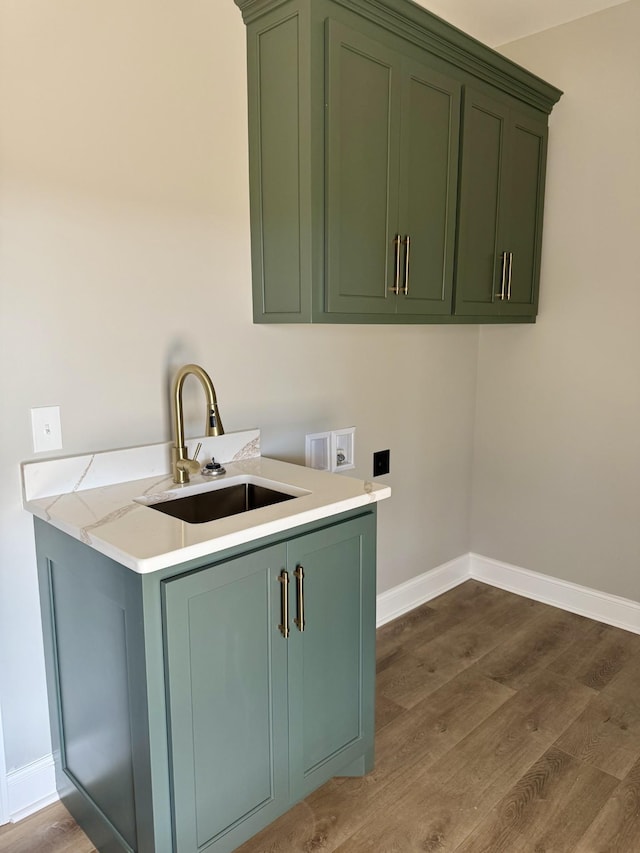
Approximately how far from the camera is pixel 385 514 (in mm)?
2668

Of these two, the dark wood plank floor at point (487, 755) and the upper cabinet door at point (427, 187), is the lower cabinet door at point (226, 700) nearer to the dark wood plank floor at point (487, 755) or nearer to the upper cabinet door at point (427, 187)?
the dark wood plank floor at point (487, 755)

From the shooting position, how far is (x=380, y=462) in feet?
8.52

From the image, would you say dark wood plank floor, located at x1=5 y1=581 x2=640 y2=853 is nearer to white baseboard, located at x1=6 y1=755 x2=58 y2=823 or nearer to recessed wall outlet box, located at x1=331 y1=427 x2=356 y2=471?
white baseboard, located at x1=6 y1=755 x2=58 y2=823

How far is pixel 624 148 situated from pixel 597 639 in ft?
6.67

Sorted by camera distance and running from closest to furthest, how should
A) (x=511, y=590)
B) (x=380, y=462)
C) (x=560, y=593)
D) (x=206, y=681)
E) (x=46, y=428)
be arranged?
(x=206, y=681) < (x=46, y=428) < (x=380, y=462) < (x=560, y=593) < (x=511, y=590)

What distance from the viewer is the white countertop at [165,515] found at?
1233 mm

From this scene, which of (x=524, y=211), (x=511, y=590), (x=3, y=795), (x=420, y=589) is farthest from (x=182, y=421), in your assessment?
(x=511, y=590)

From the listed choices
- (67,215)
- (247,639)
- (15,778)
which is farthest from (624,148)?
(15,778)

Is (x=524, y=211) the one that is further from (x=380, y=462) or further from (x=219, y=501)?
(x=219, y=501)

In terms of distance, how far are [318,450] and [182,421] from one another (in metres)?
0.74

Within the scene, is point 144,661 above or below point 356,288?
below

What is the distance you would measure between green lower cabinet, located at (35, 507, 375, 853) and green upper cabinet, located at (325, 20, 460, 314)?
2.60 ft

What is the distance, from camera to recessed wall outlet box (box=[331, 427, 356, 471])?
7.78 ft

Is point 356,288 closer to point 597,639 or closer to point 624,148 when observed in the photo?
point 624,148
